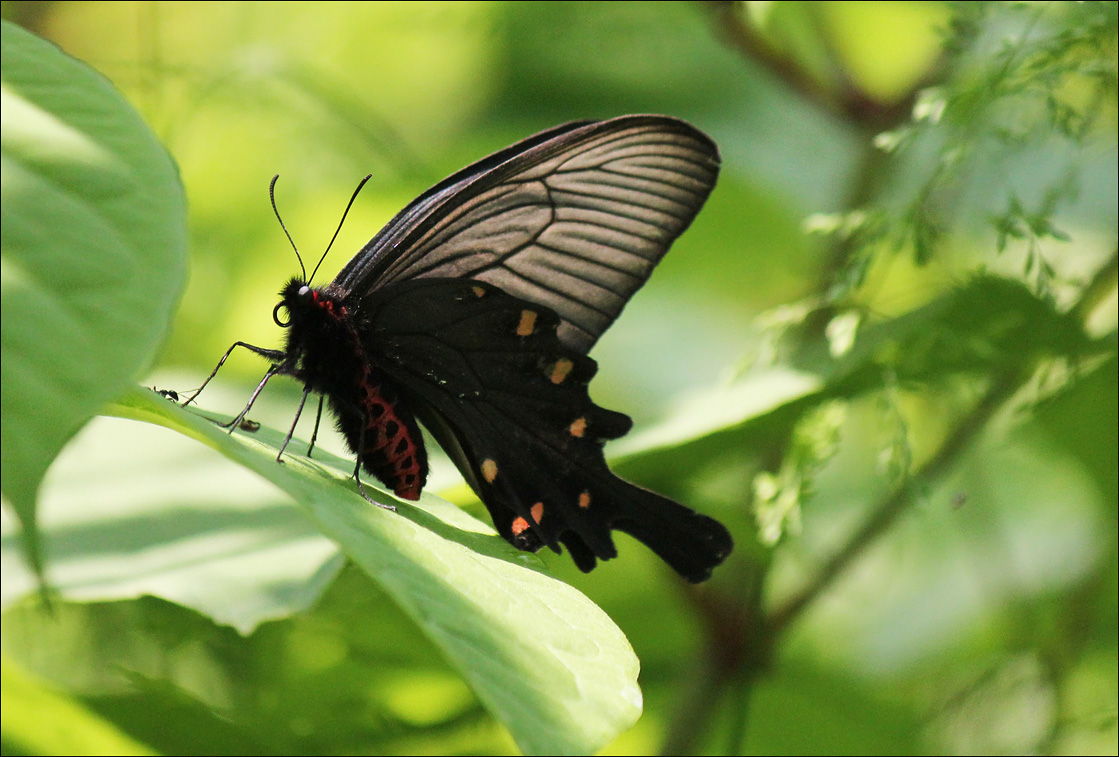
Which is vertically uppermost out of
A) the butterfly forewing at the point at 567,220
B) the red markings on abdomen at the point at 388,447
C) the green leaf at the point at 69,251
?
the green leaf at the point at 69,251

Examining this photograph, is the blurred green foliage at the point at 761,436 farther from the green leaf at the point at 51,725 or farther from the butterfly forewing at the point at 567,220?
the butterfly forewing at the point at 567,220

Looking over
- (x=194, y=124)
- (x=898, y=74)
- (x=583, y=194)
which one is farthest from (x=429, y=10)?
(x=583, y=194)

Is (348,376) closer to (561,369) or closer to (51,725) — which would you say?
(561,369)

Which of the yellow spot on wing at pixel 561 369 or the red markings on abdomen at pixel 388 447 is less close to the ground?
the yellow spot on wing at pixel 561 369

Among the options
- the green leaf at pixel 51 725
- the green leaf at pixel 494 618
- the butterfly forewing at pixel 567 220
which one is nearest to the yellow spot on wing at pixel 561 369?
the butterfly forewing at pixel 567 220

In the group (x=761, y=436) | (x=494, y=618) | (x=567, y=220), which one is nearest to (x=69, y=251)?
(x=494, y=618)

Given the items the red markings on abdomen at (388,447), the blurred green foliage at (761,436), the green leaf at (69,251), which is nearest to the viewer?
the green leaf at (69,251)
